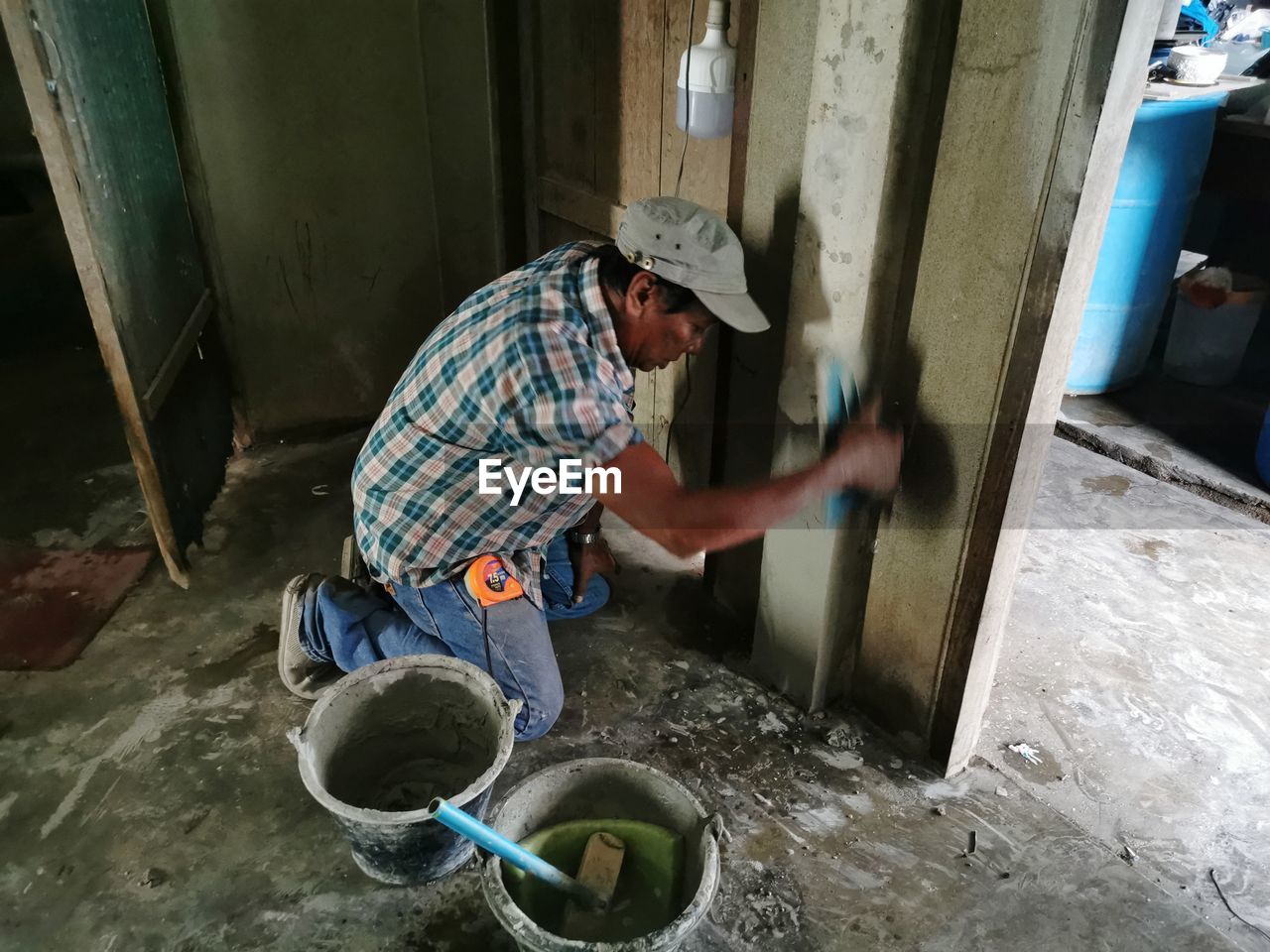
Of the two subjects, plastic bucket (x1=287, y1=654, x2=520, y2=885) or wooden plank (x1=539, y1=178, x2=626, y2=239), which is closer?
plastic bucket (x1=287, y1=654, x2=520, y2=885)

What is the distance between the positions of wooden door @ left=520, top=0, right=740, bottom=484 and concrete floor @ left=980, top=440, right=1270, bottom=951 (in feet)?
3.26

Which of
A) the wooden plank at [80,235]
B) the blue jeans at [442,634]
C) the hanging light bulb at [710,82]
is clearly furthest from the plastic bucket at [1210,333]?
the wooden plank at [80,235]

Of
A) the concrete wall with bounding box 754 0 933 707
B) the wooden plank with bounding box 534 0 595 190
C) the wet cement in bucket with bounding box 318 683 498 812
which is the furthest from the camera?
the wooden plank with bounding box 534 0 595 190

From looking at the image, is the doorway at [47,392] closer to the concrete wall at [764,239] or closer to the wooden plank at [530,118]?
the wooden plank at [530,118]

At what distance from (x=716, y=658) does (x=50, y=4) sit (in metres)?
1.99

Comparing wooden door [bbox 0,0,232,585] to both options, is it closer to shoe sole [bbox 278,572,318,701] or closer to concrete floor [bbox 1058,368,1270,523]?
shoe sole [bbox 278,572,318,701]

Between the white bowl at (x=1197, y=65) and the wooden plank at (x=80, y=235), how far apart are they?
11.7 ft

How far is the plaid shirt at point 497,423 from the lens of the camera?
58.5 inches

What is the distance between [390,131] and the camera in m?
2.81

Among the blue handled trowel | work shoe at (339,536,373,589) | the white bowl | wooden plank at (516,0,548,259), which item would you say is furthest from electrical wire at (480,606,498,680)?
the white bowl

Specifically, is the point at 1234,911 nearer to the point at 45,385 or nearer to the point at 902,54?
the point at 902,54

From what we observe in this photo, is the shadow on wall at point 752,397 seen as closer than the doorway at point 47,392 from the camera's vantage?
Yes

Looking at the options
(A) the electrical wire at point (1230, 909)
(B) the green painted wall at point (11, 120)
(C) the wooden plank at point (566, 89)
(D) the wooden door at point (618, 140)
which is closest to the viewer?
(A) the electrical wire at point (1230, 909)

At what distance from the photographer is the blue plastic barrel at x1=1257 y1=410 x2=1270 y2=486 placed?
302 cm
